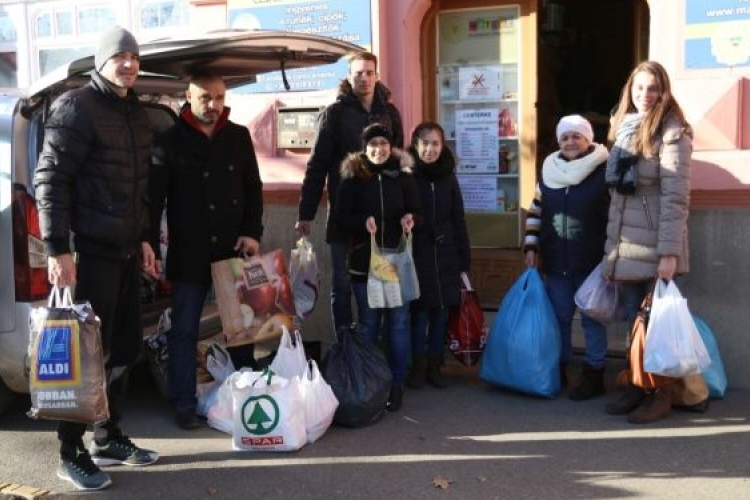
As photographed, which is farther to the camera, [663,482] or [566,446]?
[566,446]

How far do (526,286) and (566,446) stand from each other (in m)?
1.12

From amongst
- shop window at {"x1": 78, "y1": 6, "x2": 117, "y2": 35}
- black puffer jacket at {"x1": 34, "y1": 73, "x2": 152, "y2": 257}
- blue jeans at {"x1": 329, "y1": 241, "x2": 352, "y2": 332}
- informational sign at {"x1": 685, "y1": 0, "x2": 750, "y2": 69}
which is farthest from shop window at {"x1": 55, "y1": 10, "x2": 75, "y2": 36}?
informational sign at {"x1": 685, "y1": 0, "x2": 750, "y2": 69}

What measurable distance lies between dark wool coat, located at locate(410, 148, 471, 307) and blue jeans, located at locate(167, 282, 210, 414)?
1.31 m

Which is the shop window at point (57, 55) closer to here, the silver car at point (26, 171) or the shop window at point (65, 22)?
the shop window at point (65, 22)

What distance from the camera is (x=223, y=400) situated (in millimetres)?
4887

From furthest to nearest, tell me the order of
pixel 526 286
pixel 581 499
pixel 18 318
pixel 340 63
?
1. pixel 340 63
2. pixel 526 286
3. pixel 18 318
4. pixel 581 499

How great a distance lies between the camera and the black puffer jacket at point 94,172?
3939 mm

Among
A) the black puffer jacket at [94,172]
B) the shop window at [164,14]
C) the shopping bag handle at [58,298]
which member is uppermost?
the shop window at [164,14]

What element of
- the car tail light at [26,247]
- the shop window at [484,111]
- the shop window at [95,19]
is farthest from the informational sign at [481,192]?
the shop window at [95,19]

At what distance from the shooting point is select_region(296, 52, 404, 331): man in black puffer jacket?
5.46 metres

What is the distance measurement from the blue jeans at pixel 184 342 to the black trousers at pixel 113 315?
1.43 feet

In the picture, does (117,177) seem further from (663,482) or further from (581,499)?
(663,482)

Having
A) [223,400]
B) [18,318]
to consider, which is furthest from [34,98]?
[223,400]

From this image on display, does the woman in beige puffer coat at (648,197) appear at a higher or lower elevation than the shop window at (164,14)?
lower
